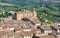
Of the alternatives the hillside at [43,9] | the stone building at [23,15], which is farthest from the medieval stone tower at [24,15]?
the hillside at [43,9]

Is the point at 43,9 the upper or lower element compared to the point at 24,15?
lower

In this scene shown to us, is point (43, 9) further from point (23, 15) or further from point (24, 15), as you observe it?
point (23, 15)

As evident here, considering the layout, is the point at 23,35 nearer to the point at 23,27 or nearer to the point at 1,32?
the point at 1,32

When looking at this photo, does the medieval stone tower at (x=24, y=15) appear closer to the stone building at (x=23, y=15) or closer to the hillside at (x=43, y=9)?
the stone building at (x=23, y=15)

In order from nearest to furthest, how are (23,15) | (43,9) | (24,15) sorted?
1. (23,15)
2. (24,15)
3. (43,9)

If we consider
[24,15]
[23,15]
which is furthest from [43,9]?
[23,15]

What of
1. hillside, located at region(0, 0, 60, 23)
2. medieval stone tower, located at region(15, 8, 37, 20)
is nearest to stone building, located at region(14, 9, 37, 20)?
medieval stone tower, located at region(15, 8, 37, 20)

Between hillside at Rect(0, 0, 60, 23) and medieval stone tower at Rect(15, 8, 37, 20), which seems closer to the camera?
medieval stone tower at Rect(15, 8, 37, 20)

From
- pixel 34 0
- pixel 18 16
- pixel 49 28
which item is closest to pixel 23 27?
pixel 49 28

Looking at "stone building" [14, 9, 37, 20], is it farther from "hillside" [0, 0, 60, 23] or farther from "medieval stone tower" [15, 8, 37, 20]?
"hillside" [0, 0, 60, 23]

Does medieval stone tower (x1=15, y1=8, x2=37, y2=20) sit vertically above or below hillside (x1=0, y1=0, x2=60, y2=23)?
above

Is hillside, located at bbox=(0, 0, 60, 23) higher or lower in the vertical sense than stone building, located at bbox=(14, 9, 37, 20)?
lower

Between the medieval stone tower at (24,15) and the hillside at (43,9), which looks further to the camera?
the hillside at (43,9)
